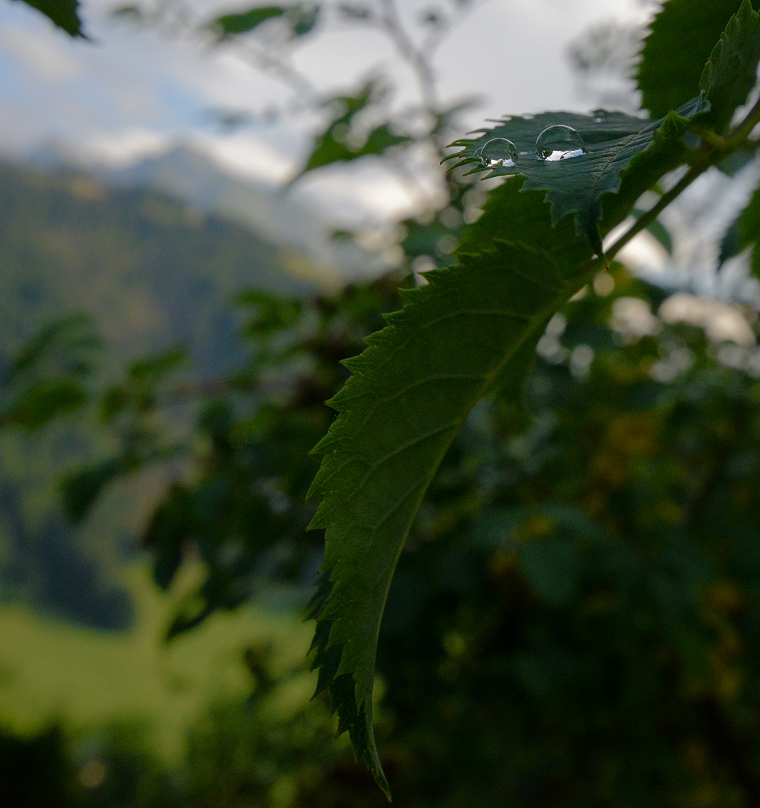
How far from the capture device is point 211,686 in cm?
143

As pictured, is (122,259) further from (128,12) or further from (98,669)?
(128,12)

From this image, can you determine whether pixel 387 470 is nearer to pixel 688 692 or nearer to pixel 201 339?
pixel 688 692

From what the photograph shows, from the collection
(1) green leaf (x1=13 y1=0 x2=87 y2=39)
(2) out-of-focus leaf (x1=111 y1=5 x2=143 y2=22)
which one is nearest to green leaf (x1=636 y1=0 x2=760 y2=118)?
(1) green leaf (x1=13 y1=0 x2=87 y2=39)

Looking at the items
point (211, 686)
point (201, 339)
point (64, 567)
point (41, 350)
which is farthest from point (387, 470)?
point (64, 567)

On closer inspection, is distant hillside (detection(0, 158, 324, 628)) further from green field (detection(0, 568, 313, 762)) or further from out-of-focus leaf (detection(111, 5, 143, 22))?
out-of-focus leaf (detection(111, 5, 143, 22))

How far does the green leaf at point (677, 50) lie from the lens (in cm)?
17

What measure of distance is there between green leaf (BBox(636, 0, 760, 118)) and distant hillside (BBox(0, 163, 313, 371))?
1.73 m

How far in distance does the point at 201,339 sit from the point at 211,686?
3.51 feet

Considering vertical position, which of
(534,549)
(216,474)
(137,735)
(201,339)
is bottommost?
(534,549)

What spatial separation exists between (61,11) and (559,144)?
12cm

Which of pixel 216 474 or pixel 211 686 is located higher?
pixel 211 686

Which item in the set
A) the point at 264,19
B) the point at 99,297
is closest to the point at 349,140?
the point at 264,19

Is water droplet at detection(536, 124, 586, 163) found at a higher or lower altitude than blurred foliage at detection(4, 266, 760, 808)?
lower

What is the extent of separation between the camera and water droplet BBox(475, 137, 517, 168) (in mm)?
123
